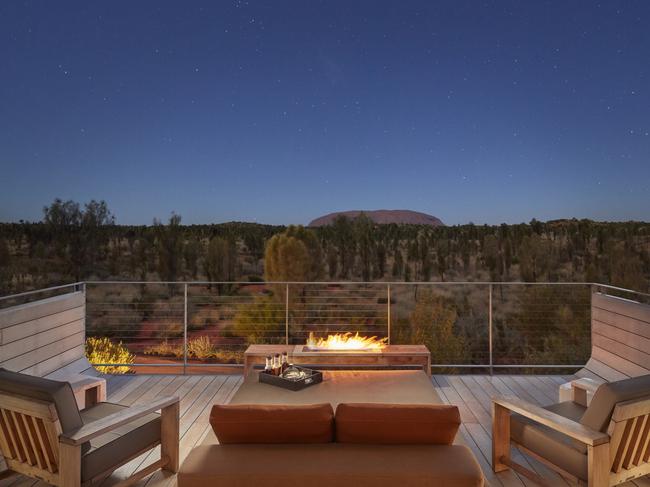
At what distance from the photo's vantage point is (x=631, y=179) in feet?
39.1

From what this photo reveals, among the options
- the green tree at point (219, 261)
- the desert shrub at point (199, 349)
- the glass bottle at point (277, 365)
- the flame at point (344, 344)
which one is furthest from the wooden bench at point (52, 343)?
the green tree at point (219, 261)

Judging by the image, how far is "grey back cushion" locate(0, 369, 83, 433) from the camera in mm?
2164

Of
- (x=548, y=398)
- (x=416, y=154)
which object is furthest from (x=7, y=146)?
(x=548, y=398)

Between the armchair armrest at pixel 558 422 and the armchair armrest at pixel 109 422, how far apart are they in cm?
188

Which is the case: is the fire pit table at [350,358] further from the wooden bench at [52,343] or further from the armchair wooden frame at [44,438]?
the armchair wooden frame at [44,438]

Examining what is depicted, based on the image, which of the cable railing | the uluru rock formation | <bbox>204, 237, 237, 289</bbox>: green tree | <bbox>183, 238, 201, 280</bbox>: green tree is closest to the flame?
the cable railing

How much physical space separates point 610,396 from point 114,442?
242cm

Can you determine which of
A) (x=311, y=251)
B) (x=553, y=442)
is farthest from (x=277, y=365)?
(x=311, y=251)

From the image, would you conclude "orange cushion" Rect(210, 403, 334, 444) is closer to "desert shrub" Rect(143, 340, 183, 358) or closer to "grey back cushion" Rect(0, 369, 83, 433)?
"grey back cushion" Rect(0, 369, 83, 433)

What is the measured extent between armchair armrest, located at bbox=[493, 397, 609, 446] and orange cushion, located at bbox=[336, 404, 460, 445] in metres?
0.67

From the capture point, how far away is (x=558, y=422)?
90.0 inches

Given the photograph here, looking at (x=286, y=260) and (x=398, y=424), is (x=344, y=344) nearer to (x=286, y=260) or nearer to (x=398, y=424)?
(x=398, y=424)

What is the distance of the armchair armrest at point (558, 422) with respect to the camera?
213 centimetres

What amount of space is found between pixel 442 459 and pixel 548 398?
2.97 m
